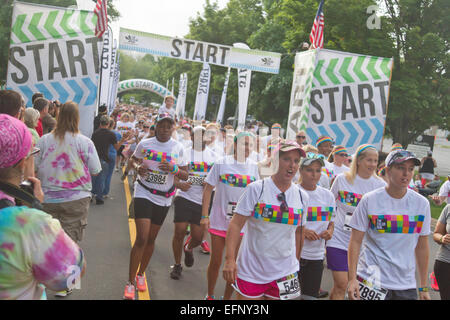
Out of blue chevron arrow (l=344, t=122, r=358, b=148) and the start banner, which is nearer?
blue chevron arrow (l=344, t=122, r=358, b=148)

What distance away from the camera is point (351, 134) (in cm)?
868

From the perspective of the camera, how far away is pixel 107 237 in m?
7.53

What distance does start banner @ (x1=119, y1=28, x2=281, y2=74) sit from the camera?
50.3 feet

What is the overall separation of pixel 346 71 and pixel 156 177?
5122 millimetres

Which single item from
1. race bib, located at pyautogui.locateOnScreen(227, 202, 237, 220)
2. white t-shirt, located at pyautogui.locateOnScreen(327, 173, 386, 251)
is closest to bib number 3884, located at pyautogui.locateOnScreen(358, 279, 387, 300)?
white t-shirt, located at pyautogui.locateOnScreen(327, 173, 386, 251)

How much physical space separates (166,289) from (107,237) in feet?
8.20

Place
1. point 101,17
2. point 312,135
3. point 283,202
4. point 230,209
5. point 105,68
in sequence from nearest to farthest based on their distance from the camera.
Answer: point 283,202, point 230,209, point 312,135, point 101,17, point 105,68

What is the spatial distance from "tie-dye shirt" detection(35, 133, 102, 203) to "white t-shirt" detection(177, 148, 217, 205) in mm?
1718

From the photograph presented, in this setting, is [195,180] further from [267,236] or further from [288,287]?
[288,287]

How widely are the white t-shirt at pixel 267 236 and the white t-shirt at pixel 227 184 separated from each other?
5.05 ft

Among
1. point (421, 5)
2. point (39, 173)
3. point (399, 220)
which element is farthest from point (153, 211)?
point (421, 5)

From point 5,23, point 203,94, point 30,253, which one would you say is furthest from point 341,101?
point 5,23

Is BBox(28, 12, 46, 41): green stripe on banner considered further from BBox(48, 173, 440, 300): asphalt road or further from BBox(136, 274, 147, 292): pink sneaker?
BBox(136, 274, 147, 292): pink sneaker

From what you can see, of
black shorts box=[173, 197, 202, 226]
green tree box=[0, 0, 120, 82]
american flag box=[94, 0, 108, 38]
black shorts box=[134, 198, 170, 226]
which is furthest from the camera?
green tree box=[0, 0, 120, 82]
